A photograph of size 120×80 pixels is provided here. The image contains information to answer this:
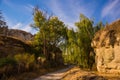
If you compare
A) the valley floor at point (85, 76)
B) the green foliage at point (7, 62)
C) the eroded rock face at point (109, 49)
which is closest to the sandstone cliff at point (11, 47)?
the green foliage at point (7, 62)

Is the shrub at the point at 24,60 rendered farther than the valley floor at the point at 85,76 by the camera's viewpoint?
Yes

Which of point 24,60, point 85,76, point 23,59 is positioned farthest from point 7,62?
point 85,76

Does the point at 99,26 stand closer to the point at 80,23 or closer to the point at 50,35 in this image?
the point at 80,23

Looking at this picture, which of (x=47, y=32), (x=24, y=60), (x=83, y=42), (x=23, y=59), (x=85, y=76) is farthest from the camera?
(x=47, y=32)

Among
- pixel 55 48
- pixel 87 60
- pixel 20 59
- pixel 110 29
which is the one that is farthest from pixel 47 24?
pixel 110 29

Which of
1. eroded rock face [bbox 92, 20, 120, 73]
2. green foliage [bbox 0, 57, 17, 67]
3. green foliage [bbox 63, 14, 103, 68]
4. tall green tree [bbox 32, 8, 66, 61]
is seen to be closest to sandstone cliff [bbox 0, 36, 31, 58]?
tall green tree [bbox 32, 8, 66, 61]

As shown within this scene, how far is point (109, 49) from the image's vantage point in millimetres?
19203

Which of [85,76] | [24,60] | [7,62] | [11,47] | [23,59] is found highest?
[11,47]

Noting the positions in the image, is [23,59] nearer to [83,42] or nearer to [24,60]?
[24,60]

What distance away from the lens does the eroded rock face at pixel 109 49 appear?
18.0m

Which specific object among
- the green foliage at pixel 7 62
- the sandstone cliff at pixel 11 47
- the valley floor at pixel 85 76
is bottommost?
the valley floor at pixel 85 76

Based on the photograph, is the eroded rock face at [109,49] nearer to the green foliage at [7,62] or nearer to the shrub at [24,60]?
the green foliage at [7,62]

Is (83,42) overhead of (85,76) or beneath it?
overhead

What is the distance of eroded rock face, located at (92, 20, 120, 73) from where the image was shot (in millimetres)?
18031
